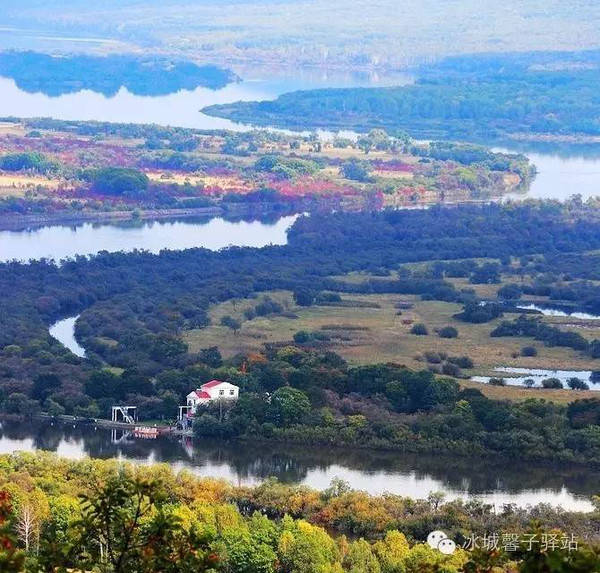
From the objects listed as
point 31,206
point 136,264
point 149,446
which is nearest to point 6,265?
point 136,264

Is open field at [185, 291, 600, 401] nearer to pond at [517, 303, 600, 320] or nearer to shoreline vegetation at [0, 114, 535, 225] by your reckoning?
pond at [517, 303, 600, 320]

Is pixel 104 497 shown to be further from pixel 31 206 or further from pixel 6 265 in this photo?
pixel 31 206

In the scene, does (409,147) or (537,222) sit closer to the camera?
(537,222)

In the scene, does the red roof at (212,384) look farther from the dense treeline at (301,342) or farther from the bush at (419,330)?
the bush at (419,330)

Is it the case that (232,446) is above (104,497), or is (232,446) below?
below

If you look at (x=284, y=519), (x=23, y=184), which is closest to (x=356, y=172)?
(x=23, y=184)

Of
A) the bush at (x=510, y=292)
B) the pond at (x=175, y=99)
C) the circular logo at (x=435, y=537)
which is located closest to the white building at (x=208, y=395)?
the circular logo at (x=435, y=537)
